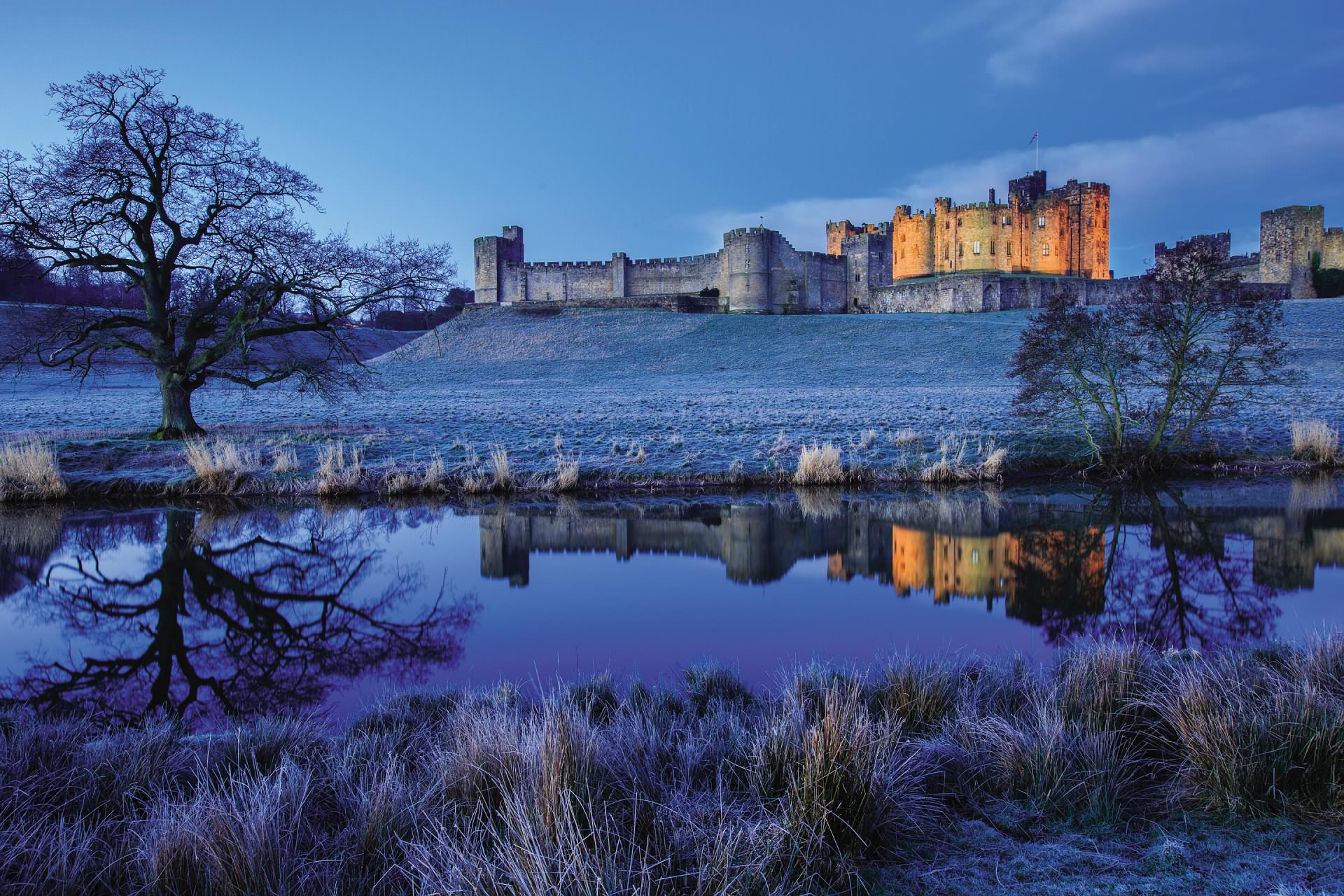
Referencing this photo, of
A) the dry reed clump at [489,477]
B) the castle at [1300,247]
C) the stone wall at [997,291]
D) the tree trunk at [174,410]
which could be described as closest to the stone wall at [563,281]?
the stone wall at [997,291]

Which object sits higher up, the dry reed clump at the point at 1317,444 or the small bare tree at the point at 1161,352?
the small bare tree at the point at 1161,352

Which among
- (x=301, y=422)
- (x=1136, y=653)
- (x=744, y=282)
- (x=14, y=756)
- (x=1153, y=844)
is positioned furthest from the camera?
(x=744, y=282)

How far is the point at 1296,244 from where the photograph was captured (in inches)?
1762

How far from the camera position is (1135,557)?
24.6 feet

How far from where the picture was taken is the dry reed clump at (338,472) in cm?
1125

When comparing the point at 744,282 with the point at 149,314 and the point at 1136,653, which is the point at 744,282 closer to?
the point at 149,314

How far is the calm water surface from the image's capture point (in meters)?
5.02

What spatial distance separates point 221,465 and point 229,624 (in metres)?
6.30

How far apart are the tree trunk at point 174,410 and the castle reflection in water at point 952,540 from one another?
6628mm

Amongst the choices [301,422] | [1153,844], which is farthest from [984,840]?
[301,422]

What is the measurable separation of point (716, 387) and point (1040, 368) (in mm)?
13622

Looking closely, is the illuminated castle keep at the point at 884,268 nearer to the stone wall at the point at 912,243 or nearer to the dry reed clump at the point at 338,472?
the stone wall at the point at 912,243

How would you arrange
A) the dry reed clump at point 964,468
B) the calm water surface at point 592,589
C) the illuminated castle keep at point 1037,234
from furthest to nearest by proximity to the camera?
1. the illuminated castle keep at point 1037,234
2. the dry reed clump at point 964,468
3. the calm water surface at point 592,589


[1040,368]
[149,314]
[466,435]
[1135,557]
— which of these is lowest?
[1135,557]
